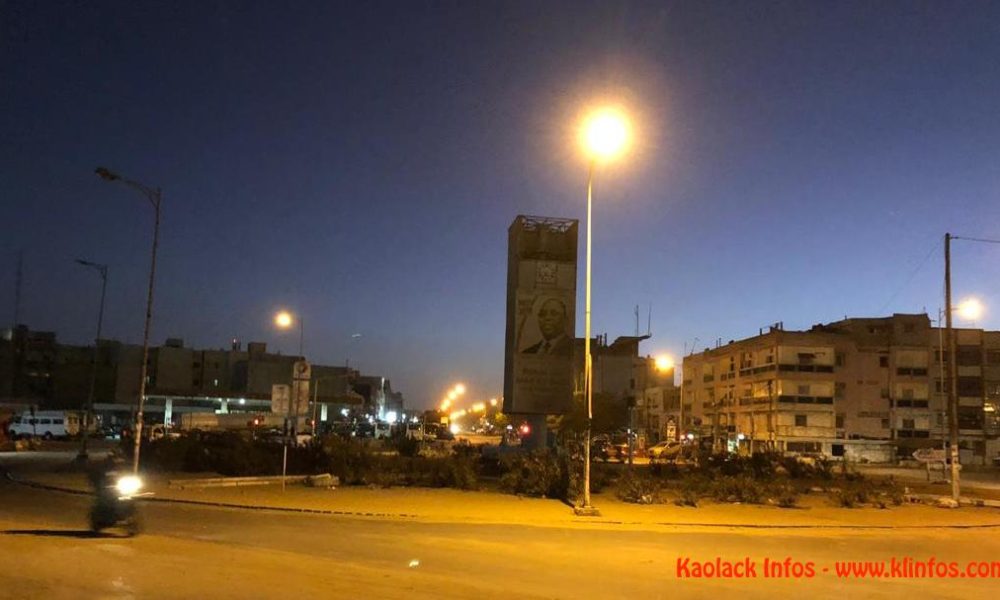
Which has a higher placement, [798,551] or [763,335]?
[763,335]

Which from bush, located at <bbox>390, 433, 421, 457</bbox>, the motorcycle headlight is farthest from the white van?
the motorcycle headlight

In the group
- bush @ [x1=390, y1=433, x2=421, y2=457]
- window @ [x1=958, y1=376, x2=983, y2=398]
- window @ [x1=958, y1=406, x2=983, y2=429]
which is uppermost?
window @ [x1=958, y1=376, x2=983, y2=398]

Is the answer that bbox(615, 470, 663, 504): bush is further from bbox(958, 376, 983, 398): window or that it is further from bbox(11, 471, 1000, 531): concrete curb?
bbox(958, 376, 983, 398): window

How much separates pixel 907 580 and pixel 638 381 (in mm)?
106273

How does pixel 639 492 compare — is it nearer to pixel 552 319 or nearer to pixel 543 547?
pixel 543 547

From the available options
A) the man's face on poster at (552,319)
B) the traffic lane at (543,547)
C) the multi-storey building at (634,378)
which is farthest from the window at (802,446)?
the traffic lane at (543,547)

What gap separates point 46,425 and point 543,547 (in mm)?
70690

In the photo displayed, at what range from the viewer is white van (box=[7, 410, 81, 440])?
7088 cm

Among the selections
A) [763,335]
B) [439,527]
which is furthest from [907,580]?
[763,335]

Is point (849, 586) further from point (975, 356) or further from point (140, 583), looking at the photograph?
point (975, 356)

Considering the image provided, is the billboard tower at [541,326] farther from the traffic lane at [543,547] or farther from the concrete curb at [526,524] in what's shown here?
the traffic lane at [543,547]

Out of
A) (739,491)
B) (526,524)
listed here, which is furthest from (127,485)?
(739,491)

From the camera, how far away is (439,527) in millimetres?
19109

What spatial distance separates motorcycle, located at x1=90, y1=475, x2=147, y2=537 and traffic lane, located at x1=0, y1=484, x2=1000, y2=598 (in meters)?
0.52
